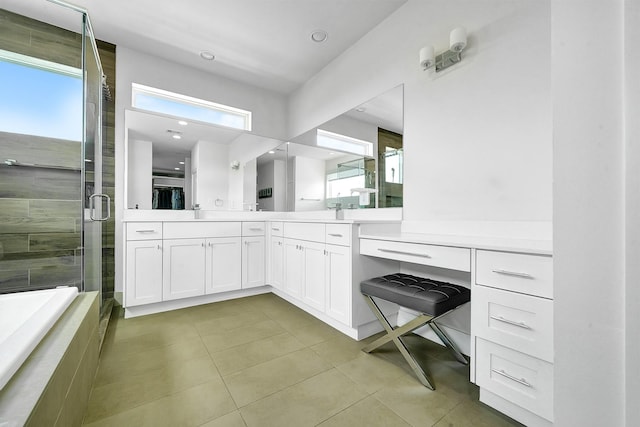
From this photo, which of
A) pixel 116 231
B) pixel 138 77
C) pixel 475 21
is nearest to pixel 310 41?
pixel 475 21

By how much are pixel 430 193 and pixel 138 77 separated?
3.21m

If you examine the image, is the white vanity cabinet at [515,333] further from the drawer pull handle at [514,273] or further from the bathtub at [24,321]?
the bathtub at [24,321]

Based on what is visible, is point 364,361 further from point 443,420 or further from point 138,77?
point 138,77

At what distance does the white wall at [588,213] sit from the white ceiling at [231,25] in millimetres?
1993

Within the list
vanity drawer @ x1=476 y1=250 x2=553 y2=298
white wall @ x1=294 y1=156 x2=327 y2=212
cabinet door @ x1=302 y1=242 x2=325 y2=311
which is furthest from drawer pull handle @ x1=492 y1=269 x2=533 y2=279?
white wall @ x1=294 y1=156 x2=327 y2=212

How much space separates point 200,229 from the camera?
274cm

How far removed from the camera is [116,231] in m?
2.69

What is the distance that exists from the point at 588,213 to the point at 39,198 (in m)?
3.53

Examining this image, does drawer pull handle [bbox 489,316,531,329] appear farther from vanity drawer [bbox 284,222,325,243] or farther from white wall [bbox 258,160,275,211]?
white wall [bbox 258,160,275,211]

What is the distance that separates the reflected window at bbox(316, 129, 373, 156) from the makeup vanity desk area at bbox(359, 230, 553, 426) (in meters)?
1.44

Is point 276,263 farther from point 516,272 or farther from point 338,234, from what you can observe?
point 516,272

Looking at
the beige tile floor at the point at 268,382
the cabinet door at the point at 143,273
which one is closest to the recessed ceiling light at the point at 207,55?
the cabinet door at the point at 143,273

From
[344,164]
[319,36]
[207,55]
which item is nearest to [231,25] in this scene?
[207,55]

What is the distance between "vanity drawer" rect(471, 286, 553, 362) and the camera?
106cm
